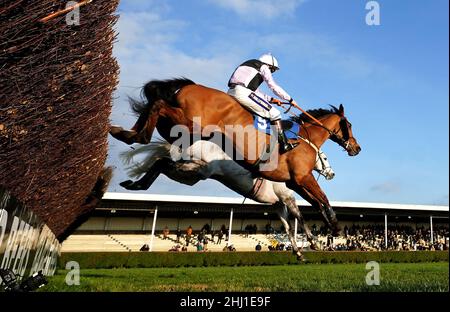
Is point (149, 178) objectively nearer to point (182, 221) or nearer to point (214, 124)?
point (214, 124)

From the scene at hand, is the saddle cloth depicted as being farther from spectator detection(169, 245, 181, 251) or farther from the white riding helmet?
spectator detection(169, 245, 181, 251)

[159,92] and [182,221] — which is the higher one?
[182,221]

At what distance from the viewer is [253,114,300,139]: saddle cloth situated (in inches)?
206

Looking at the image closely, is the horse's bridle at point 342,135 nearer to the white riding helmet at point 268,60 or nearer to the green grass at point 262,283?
the white riding helmet at point 268,60

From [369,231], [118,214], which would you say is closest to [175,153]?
[118,214]

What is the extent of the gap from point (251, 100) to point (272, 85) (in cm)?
34

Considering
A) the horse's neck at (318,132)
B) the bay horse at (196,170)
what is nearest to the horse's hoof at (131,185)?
the bay horse at (196,170)

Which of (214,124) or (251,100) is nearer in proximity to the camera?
(214,124)

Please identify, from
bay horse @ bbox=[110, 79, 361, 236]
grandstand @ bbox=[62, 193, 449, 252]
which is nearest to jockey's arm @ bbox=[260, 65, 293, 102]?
bay horse @ bbox=[110, 79, 361, 236]

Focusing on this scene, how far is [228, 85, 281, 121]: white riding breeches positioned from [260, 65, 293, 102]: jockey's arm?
246 mm

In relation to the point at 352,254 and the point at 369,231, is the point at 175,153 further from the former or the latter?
the point at 352,254


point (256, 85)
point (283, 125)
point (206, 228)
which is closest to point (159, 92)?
point (256, 85)

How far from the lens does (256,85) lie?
16.4ft
